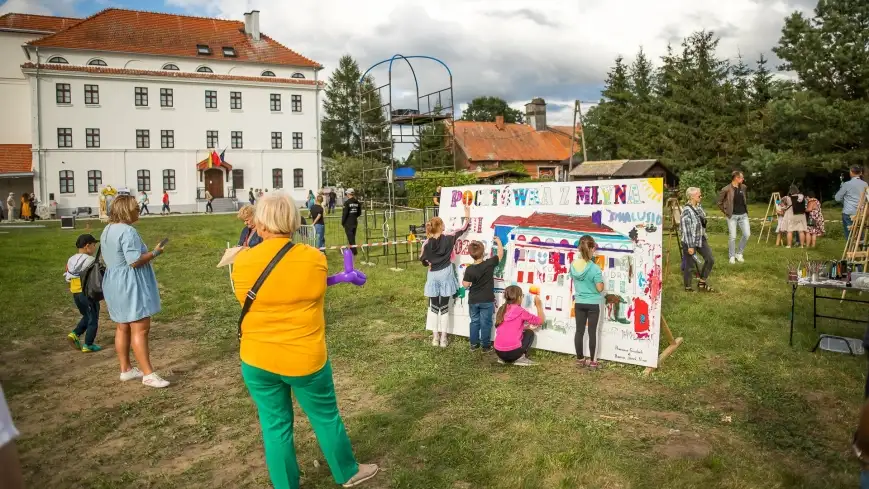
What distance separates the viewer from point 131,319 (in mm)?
6277

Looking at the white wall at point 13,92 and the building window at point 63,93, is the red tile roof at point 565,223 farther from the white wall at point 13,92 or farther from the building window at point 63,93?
the white wall at point 13,92

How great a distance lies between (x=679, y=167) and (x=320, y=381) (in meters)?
45.8

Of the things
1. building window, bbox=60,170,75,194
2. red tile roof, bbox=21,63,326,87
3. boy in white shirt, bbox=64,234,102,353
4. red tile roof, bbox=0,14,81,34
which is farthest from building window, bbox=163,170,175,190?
boy in white shirt, bbox=64,234,102,353

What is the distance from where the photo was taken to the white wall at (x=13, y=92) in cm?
4447

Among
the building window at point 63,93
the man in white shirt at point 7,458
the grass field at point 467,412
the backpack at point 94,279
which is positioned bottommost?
the grass field at point 467,412

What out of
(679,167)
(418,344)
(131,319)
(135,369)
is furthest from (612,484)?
(679,167)

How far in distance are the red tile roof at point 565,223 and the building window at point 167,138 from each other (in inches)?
1727

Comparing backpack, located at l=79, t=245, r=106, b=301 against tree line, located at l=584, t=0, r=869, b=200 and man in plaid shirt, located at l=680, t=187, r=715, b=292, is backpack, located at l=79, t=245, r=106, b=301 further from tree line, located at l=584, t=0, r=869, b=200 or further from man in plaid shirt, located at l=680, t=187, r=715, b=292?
tree line, located at l=584, t=0, r=869, b=200

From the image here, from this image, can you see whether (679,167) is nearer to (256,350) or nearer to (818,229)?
(818,229)

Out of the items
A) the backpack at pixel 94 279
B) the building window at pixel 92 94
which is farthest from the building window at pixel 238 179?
the backpack at pixel 94 279

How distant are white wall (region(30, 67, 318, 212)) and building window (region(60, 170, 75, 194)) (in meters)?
0.30

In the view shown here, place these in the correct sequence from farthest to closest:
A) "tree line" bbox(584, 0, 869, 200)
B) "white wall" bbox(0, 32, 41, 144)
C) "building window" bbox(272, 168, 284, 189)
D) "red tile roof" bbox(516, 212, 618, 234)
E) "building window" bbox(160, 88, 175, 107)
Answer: "building window" bbox(272, 168, 284, 189) < "building window" bbox(160, 88, 175, 107) < "white wall" bbox(0, 32, 41, 144) < "tree line" bbox(584, 0, 869, 200) < "red tile roof" bbox(516, 212, 618, 234)

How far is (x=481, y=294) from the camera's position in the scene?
7.45 meters

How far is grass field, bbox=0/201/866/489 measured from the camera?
454 centimetres
